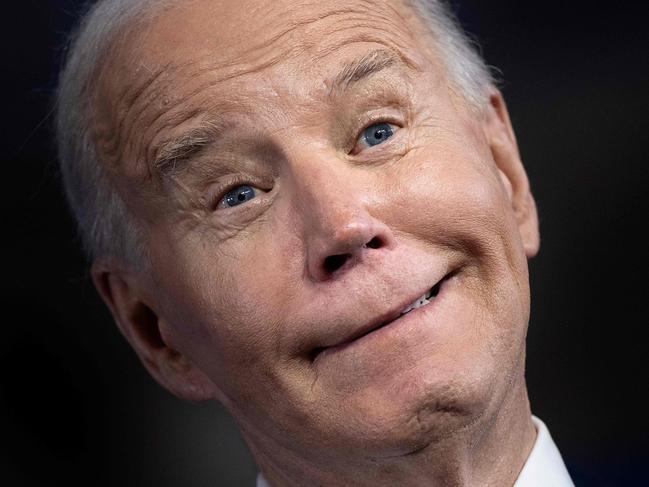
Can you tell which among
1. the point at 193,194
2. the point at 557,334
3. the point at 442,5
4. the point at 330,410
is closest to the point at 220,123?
the point at 193,194

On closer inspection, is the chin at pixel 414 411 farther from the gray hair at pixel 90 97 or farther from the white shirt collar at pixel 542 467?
the gray hair at pixel 90 97

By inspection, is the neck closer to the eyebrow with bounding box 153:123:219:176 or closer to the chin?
the chin

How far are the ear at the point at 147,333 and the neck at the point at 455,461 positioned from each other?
0.58ft

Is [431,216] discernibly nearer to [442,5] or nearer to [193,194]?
[193,194]

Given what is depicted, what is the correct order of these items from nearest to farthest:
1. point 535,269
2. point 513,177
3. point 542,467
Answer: point 542,467
point 513,177
point 535,269

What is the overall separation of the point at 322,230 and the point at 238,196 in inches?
10.1

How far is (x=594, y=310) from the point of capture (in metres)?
2.79

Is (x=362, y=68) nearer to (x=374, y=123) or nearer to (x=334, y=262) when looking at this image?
(x=374, y=123)

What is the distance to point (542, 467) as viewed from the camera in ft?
7.00

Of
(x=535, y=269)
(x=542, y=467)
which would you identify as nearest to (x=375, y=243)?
(x=542, y=467)

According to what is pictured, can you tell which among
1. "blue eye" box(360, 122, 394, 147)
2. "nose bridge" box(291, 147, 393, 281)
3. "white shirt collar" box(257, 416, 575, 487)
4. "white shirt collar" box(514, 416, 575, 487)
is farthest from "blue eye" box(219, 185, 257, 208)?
"white shirt collar" box(514, 416, 575, 487)

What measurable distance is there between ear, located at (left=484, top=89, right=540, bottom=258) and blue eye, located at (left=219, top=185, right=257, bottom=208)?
1.81ft

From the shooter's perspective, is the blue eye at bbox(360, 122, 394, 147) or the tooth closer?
the tooth

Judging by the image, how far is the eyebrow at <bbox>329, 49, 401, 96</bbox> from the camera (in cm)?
193
